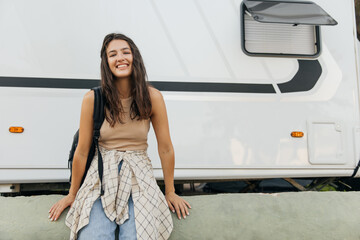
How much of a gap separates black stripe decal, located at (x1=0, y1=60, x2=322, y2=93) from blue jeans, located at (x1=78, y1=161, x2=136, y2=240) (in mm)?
1405

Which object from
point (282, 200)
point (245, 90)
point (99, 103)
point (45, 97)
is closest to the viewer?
point (99, 103)

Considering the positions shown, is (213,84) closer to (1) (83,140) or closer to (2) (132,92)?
(2) (132,92)

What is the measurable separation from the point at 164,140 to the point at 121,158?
290mm

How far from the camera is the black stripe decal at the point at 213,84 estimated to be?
2.71 metres

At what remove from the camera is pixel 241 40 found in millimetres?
2920

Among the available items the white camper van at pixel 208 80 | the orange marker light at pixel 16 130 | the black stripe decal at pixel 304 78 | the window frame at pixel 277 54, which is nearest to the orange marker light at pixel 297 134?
the white camper van at pixel 208 80

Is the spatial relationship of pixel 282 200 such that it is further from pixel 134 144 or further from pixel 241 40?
pixel 241 40

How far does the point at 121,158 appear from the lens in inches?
71.8

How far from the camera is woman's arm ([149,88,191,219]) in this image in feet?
6.15

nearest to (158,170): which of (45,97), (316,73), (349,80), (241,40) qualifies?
(45,97)

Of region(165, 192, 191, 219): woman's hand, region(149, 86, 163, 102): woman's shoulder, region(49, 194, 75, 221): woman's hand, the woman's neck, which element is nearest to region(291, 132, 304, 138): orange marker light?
region(165, 192, 191, 219): woman's hand

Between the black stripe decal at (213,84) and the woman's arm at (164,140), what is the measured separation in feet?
3.15

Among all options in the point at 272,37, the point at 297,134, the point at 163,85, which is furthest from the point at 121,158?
the point at 272,37

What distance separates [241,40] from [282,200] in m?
1.55
